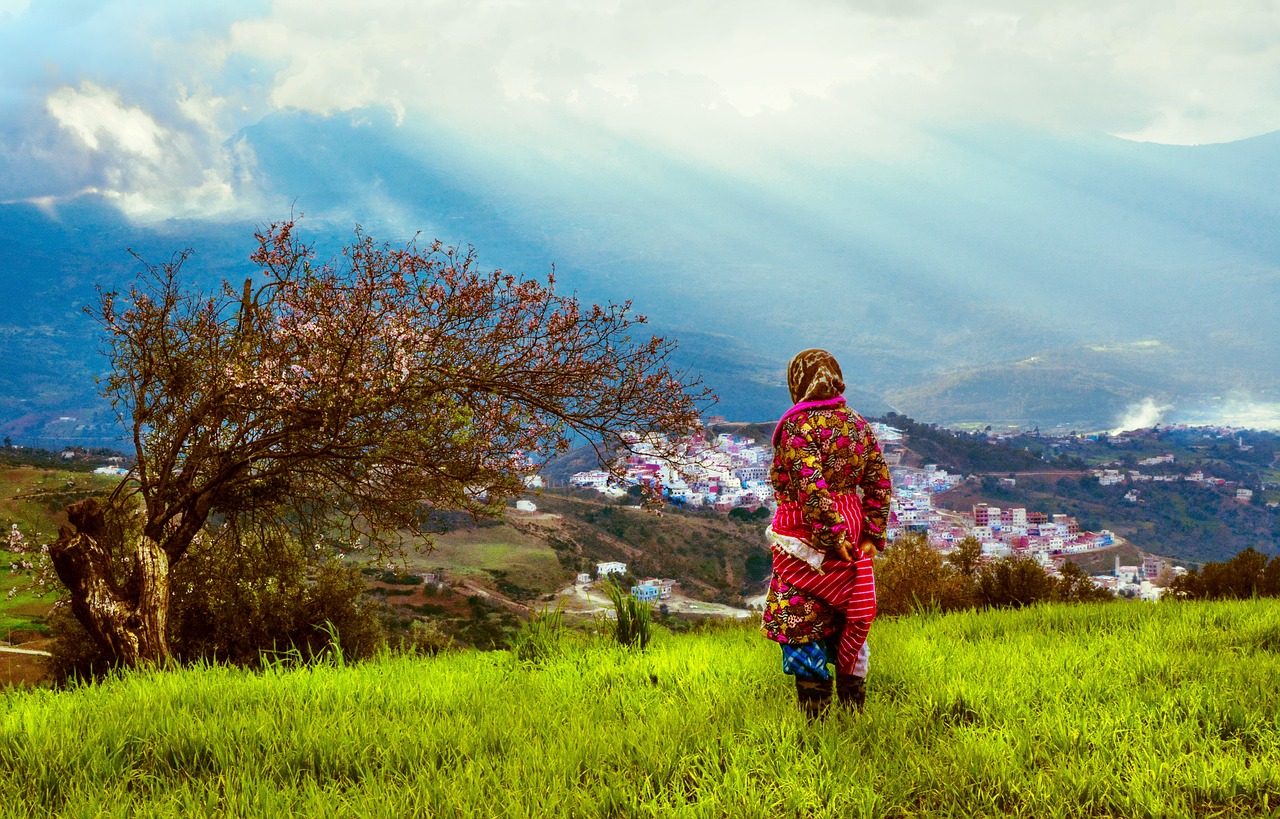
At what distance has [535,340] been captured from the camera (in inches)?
437

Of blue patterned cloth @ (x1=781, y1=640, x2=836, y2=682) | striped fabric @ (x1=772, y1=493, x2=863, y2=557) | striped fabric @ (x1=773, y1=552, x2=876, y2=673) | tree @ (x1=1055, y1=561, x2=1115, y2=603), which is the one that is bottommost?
tree @ (x1=1055, y1=561, x2=1115, y2=603)

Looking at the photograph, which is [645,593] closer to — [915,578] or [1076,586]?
[915,578]

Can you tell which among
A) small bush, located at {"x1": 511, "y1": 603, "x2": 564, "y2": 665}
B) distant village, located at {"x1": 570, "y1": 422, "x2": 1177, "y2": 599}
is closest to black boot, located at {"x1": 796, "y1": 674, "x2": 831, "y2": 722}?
distant village, located at {"x1": 570, "y1": 422, "x2": 1177, "y2": 599}

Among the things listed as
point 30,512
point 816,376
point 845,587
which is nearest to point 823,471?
point 816,376

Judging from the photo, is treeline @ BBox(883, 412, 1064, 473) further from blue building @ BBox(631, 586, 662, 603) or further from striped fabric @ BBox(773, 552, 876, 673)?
striped fabric @ BBox(773, 552, 876, 673)

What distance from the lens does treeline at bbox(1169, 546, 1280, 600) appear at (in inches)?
653

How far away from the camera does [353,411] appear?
10117mm

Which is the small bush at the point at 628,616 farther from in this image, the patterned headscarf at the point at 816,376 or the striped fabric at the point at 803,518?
the patterned headscarf at the point at 816,376

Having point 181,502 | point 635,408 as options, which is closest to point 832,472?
point 635,408

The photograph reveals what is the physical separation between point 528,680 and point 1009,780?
13.1 ft

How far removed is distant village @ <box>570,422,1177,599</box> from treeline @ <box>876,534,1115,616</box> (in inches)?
15.6

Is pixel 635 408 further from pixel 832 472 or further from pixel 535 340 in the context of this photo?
pixel 832 472

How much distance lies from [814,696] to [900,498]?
3954 centimetres

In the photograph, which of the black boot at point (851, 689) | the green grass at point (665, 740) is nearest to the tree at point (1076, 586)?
the green grass at point (665, 740)
